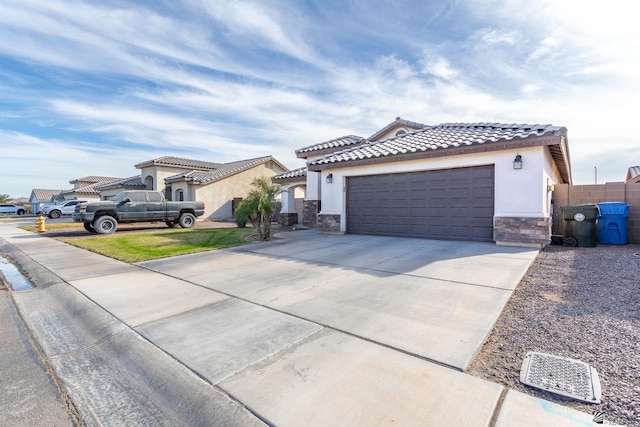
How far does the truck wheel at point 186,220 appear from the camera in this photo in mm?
15984

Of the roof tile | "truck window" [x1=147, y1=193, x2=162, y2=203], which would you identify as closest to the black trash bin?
the roof tile

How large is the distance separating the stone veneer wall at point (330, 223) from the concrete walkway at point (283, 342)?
5292 mm

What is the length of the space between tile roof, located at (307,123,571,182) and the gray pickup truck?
26.3 ft

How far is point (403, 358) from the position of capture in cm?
272

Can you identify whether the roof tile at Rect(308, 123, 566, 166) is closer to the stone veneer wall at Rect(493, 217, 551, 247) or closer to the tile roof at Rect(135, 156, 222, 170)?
the stone veneer wall at Rect(493, 217, 551, 247)

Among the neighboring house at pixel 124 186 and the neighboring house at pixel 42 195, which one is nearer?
the neighboring house at pixel 124 186

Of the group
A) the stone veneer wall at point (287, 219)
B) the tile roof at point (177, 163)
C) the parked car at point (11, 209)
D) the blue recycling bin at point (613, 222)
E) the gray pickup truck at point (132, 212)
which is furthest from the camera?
the parked car at point (11, 209)

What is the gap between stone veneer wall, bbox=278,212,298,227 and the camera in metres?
17.4

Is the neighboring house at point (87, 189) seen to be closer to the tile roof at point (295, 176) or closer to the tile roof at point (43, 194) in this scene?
the tile roof at point (43, 194)

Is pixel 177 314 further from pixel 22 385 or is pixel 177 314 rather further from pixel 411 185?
pixel 411 185

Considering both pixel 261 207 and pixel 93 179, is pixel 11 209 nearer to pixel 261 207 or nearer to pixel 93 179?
pixel 93 179

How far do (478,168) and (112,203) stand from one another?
49.7 feet

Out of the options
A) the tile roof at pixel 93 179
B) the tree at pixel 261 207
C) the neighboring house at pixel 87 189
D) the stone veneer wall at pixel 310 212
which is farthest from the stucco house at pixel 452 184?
the tile roof at pixel 93 179

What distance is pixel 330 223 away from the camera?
39.3 feet
